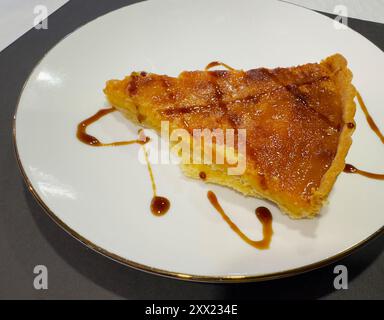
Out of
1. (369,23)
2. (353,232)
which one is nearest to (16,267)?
(353,232)

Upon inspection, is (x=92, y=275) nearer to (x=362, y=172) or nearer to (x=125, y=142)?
(x=125, y=142)

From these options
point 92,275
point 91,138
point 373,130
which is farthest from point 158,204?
point 373,130

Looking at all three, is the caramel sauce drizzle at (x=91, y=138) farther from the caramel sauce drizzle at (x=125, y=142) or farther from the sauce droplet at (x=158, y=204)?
the sauce droplet at (x=158, y=204)

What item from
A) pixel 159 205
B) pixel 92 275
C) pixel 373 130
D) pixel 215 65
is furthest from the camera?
pixel 215 65

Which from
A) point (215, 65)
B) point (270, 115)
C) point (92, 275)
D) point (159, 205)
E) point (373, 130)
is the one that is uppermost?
point (215, 65)

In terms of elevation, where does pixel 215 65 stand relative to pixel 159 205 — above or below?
above

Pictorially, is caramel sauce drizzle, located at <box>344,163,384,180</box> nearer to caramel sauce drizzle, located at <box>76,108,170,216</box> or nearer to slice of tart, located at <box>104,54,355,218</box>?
slice of tart, located at <box>104,54,355,218</box>
